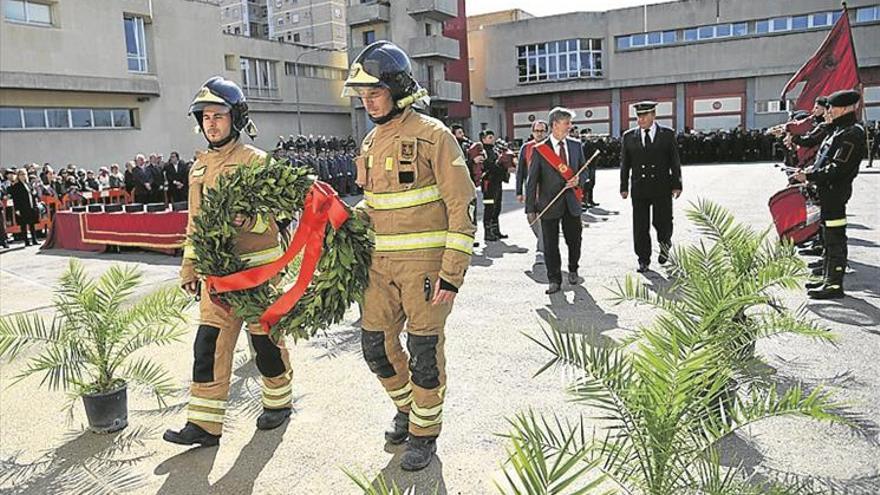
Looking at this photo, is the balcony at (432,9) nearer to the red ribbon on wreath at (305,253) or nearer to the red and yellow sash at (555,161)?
the red and yellow sash at (555,161)

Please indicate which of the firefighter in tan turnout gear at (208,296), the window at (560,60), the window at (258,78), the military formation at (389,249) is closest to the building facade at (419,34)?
the window at (258,78)

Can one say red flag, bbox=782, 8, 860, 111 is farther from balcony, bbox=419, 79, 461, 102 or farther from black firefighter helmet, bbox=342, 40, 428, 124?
balcony, bbox=419, 79, 461, 102

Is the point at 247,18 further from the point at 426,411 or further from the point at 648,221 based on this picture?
the point at 426,411

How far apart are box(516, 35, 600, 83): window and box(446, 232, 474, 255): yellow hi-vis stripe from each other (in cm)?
4659

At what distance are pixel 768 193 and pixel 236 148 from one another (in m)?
15.6

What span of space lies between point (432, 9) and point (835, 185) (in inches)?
1550

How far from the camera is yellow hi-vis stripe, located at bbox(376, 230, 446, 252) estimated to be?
11.8ft

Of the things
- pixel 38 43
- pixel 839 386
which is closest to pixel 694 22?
pixel 38 43

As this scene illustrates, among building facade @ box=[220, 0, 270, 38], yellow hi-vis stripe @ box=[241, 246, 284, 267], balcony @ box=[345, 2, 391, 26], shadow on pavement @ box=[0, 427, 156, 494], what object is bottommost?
shadow on pavement @ box=[0, 427, 156, 494]

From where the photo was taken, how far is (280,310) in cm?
384

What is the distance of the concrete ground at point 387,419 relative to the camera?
11.8 ft

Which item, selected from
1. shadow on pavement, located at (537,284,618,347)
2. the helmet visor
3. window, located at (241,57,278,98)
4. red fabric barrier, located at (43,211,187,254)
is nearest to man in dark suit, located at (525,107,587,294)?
shadow on pavement, located at (537,284,618,347)

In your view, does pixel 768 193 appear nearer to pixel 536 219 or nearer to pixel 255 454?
pixel 536 219

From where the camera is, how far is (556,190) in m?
7.51
